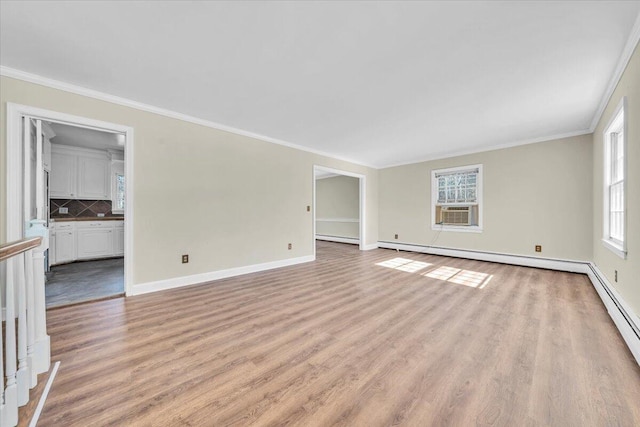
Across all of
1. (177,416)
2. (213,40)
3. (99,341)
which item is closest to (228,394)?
(177,416)

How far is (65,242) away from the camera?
4.77 m

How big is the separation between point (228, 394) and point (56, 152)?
244 inches

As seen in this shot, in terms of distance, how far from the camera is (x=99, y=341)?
200 centimetres

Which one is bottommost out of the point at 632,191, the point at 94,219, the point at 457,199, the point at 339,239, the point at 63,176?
the point at 339,239

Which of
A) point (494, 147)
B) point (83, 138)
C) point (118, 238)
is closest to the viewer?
point (83, 138)

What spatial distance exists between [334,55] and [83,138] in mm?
5031

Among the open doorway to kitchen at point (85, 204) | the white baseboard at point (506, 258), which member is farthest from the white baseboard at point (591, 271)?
the open doorway to kitchen at point (85, 204)

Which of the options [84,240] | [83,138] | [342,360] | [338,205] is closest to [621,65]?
[342,360]

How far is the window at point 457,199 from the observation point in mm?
5344

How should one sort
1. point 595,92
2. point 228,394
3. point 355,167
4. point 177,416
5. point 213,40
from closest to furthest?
point 177,416, point 228,394, point 213,40, point 595,92, point 355,167

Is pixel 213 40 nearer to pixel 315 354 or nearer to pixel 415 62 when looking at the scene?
pixel 415 62

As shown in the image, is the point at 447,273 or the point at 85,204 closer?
the point at 447,273

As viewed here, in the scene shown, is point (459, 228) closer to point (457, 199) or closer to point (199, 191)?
point (457, 199)

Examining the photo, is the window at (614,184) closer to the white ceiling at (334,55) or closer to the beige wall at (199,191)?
the white ceiling at (334,55)
